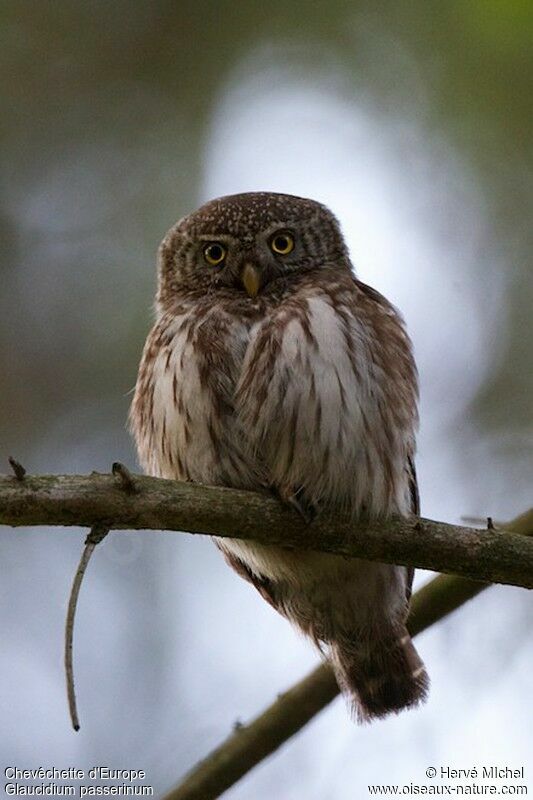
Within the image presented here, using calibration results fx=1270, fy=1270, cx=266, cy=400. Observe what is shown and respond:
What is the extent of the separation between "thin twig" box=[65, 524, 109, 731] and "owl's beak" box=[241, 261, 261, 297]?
5.80 ft

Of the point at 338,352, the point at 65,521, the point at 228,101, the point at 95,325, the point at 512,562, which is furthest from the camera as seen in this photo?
the point at 228,101

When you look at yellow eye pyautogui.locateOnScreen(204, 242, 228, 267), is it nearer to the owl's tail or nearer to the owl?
the owl

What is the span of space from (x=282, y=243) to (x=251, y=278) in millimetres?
453

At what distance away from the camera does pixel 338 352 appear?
5.06m

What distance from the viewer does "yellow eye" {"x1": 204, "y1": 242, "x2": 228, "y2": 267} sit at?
6008 mm

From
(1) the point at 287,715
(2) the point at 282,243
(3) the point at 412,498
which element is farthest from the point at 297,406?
(2) the point at 282,243

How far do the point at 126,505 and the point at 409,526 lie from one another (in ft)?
3.55

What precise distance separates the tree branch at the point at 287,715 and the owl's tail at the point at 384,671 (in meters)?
0.19

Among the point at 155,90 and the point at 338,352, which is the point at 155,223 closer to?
the point at 155,90

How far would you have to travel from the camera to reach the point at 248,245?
5965 millimetres

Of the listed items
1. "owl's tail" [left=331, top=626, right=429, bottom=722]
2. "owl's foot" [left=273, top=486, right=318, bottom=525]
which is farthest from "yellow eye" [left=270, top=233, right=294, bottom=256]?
"owl's tail" [left=331, top=626, right=429, bottom=722]

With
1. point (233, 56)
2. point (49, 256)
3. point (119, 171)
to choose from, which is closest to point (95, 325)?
point (49, 256)

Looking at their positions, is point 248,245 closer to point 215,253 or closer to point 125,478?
point 215,253

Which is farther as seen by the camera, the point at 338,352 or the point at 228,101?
the point at 228,101
